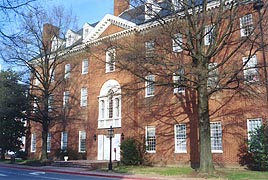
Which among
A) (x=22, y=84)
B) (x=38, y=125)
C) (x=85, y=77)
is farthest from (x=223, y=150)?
(x=38, y=125)

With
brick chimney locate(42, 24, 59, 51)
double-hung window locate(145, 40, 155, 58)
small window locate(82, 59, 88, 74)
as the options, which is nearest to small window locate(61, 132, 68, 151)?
small window locate(82, 59, 88, 74)

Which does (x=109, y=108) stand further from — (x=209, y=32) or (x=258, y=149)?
(x=209, y=32)

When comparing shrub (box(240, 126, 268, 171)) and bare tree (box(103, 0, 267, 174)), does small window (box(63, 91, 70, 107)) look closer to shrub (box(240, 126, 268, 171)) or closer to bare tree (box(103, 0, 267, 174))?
bare tree (box(103, 0, 267, 174))

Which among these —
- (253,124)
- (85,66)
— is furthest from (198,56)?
(85,66)

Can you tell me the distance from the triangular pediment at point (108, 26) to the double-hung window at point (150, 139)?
33.4 feet

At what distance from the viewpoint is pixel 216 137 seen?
2312cm

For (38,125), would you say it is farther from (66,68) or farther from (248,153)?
(248,153)

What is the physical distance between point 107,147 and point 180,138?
8.04m

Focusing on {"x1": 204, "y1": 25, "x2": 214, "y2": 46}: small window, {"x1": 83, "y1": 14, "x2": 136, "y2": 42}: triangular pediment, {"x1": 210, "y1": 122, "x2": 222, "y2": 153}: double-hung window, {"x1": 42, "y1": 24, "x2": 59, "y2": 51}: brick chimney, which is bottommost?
{"x1": 210, "y1": 122, "x2": 222, "y2": 153}: double-hung window

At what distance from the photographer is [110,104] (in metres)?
30.6

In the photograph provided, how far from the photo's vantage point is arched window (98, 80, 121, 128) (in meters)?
29.6

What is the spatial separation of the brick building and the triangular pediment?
0.35 ft

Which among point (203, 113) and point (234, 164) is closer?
point (203, 113)

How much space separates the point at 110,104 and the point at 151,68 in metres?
11.1
